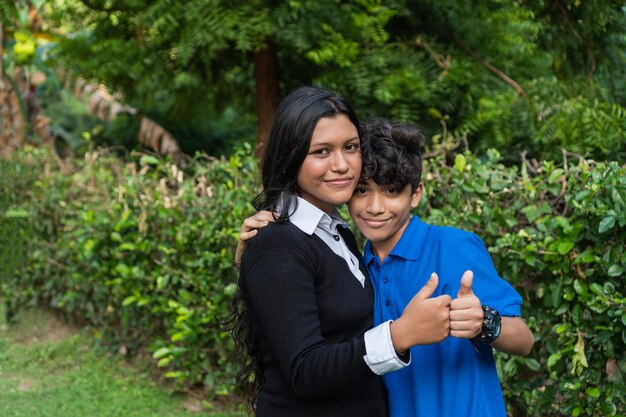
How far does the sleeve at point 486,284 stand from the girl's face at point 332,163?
0.35 m

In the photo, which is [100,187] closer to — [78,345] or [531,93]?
[78,345]

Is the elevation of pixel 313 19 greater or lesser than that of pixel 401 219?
greater

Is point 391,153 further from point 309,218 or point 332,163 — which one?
point 309,218

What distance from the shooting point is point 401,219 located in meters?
2.17

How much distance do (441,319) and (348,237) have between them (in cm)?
66

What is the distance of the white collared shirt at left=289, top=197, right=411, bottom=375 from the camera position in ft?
5.80

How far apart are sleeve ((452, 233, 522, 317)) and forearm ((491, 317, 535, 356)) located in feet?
0.08

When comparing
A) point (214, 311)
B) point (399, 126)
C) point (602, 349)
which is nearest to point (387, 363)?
point (399, 126)

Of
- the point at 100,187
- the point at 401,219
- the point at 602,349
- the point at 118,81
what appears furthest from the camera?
the point at 118,81

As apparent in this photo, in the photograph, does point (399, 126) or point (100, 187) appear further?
point (100, 187)

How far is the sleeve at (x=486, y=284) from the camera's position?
194 centimetres

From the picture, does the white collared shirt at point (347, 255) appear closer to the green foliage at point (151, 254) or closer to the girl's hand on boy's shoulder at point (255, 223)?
the girl's hand on boy's shoulder at point (255, 223)

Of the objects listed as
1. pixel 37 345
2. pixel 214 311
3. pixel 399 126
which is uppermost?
pixel 399 126

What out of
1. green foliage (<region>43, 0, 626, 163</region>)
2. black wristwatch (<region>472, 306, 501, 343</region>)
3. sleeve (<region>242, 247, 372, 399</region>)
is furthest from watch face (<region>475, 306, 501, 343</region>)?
green foliage (<region>43, 0, 626, 163</region>)
